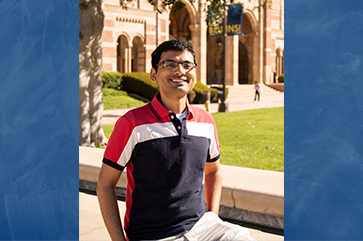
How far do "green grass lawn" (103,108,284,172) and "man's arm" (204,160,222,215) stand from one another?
19.3 feet

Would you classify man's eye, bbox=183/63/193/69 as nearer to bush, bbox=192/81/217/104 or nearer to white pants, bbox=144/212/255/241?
white pants, bbox=144/212/255/241

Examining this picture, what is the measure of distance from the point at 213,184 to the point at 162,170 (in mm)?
471

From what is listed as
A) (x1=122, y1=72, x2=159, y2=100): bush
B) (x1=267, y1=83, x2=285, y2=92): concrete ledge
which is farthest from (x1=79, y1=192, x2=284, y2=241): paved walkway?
(x1=267, y1=83, x2=285, y2=92): concrete ledge

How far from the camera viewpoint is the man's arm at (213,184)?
240 centimetres

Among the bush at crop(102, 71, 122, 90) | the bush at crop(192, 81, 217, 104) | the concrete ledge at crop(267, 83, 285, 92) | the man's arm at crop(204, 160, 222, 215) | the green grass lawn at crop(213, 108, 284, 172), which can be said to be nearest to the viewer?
the man's arm at crop(204, 160, 222, 215)

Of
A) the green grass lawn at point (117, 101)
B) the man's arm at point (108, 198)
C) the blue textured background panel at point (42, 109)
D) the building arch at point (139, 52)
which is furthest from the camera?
the building arch at point (139, 52)

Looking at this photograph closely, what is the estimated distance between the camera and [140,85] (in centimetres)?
2566

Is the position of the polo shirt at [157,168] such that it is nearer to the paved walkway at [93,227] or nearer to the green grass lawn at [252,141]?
the paved walkway at [93,227]

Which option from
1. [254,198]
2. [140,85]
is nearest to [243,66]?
[140,85]

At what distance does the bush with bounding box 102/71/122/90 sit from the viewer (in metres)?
25.4

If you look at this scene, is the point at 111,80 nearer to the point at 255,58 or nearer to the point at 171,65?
the point at 255,58

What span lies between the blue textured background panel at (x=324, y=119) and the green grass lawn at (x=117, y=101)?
63.7ft

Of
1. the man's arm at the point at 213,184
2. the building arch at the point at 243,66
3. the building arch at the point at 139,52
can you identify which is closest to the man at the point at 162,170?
the man's arm at the point at 213,184

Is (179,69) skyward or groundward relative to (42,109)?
skyward
